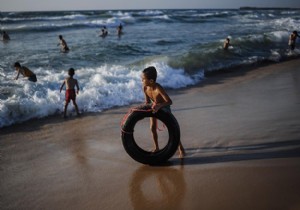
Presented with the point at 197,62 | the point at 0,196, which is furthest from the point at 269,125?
the point at 197,62

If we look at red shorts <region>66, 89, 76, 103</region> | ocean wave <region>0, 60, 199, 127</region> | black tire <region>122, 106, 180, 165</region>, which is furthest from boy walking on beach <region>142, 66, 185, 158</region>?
ocean wave <region>0, 60, 199, 127</region>

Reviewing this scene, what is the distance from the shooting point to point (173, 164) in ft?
16.9

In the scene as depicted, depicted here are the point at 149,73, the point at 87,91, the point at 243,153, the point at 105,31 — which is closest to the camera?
the point at 149,73

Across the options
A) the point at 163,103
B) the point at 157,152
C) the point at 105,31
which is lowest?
the point at 157,152

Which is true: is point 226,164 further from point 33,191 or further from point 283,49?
point 283,49

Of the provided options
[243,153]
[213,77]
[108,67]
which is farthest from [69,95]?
[213,77]

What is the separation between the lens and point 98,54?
55.5ft

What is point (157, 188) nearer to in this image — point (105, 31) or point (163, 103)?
point (163, 103)

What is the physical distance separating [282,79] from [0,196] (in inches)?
373

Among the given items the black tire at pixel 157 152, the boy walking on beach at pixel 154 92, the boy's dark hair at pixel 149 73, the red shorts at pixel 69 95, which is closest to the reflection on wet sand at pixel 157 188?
the black tire at pixel 157 152

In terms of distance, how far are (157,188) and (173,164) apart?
74 cm

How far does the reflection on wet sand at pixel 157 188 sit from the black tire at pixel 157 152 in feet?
0.51

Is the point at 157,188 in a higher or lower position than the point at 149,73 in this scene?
lower

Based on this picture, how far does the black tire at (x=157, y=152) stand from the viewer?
4.96 meters
